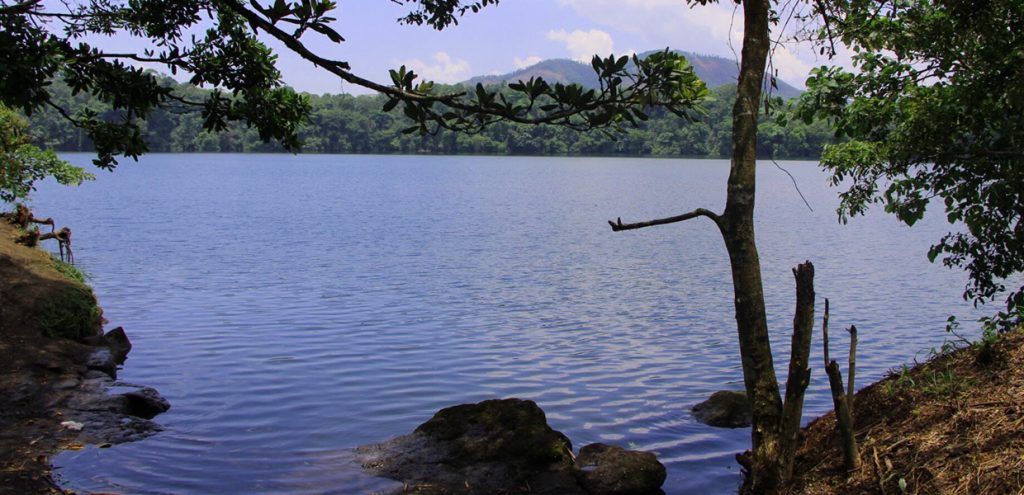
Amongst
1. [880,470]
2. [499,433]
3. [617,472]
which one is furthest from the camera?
[499,433]

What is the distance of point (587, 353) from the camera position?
54.1ft

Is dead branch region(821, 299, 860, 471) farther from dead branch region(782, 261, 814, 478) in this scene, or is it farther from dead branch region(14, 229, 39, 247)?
dead branch region(14, 229, 39, 247)

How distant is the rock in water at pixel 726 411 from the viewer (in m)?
12.1

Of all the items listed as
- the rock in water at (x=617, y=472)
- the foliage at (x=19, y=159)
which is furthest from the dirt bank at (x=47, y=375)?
the rock in water at (x=617, y=472)

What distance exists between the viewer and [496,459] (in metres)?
9.55

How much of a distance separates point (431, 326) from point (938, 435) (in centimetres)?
1300

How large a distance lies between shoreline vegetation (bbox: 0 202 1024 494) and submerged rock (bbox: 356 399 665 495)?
77.7 inches

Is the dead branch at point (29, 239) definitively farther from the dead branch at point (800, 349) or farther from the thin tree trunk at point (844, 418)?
the thin tree trunk at point (844, 418)

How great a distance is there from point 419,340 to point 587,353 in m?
3.40

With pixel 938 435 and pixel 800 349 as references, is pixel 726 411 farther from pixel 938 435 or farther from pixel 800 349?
pixel 938 435

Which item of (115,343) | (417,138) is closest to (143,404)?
(115,343)

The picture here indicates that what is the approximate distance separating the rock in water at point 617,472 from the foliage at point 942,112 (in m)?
4.44

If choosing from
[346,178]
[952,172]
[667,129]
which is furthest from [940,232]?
[667,129]

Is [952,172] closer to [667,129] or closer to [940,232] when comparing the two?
[940,232]
